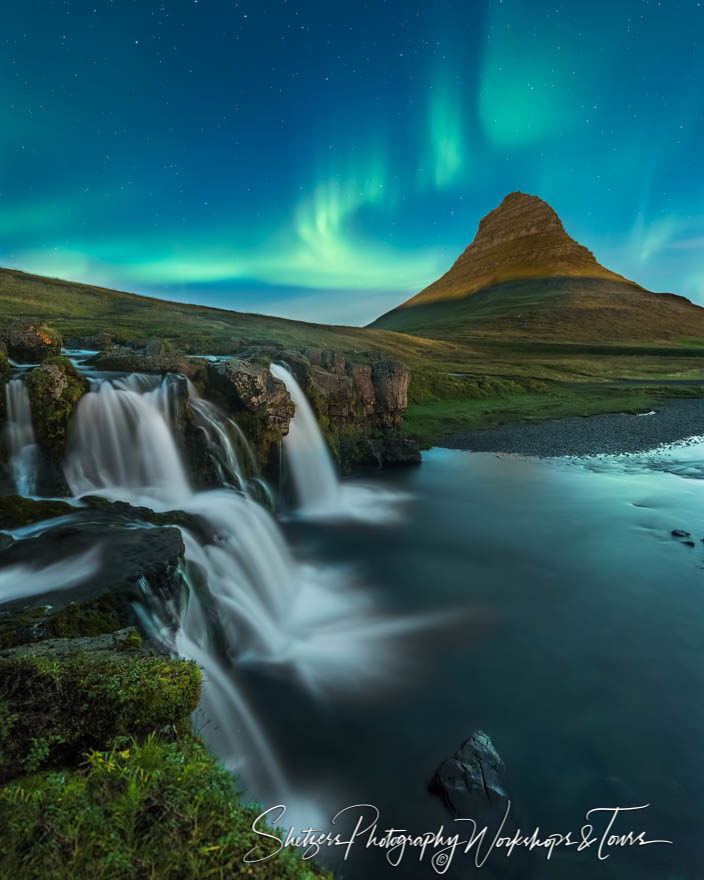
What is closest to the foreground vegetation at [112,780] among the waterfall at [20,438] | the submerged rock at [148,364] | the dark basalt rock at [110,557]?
the dark basalt rock at [110,557]

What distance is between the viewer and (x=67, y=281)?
14412 cm

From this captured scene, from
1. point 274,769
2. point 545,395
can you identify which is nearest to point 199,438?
point 274,769

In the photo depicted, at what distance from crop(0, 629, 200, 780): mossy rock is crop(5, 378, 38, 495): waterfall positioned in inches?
485

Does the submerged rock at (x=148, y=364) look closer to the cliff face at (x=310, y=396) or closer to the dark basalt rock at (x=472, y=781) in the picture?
the cliff face at (x=310, y=396)

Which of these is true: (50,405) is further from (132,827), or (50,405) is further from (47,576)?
(132,827)

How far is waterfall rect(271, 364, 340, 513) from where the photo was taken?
24.5 m

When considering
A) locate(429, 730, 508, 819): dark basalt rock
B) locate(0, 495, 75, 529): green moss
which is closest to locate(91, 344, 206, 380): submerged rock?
locate(0, 495, 75, 529): green moss

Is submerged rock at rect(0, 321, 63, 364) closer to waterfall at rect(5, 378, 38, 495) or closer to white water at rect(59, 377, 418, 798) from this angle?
white water at rect(59, 377, 418, 798)

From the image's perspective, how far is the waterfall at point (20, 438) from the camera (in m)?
15.8

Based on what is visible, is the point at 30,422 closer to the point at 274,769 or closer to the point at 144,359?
the point at 144,359

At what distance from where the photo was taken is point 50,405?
662 inches

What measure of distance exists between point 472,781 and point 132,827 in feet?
20.5

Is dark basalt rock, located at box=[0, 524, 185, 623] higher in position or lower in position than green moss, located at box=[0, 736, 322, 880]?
lower

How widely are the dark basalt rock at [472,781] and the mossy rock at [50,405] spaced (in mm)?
16117
